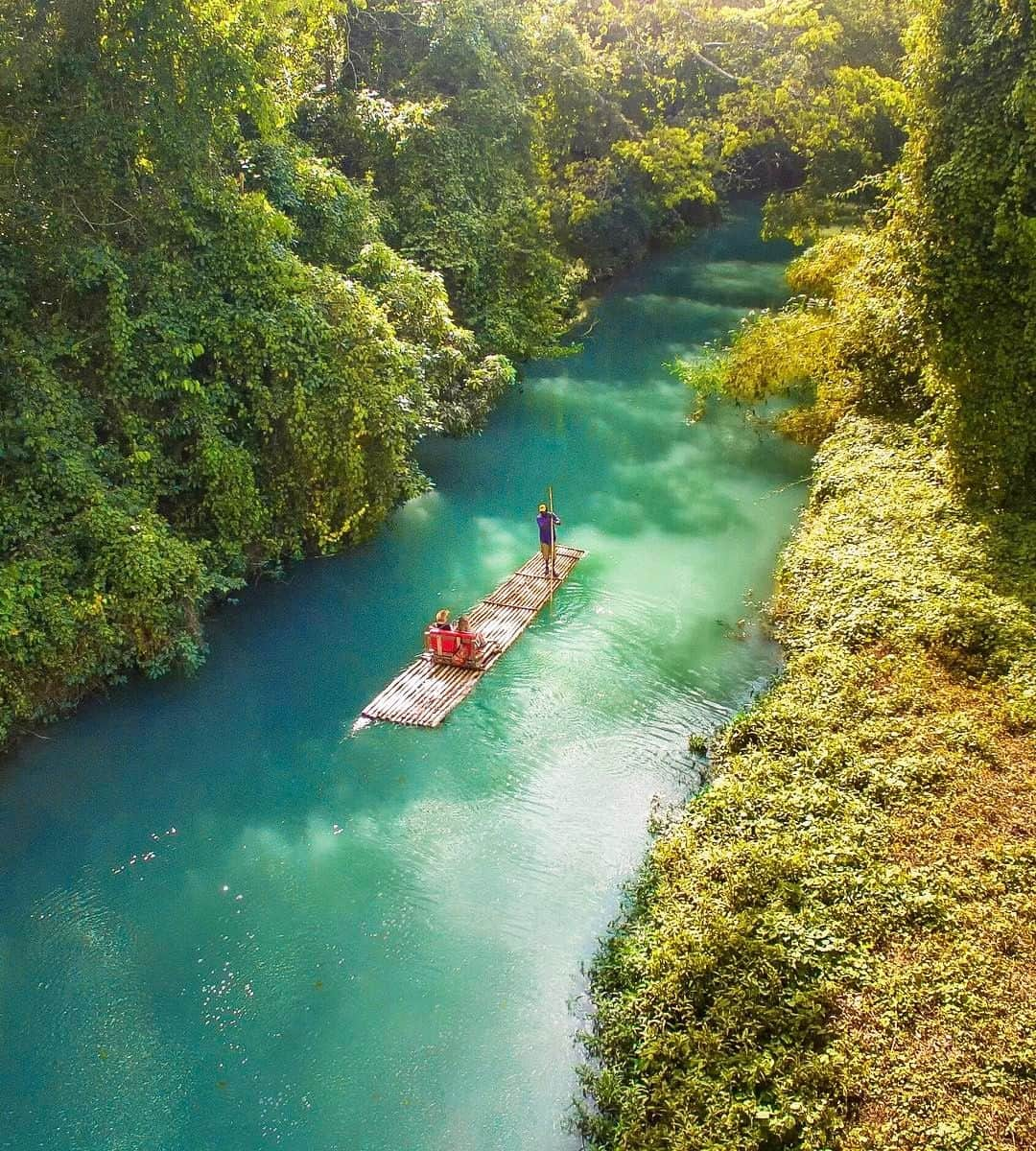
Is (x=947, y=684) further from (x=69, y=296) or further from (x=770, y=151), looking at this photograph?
(x=770, y=151)

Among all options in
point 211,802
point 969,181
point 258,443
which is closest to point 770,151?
point 969,181

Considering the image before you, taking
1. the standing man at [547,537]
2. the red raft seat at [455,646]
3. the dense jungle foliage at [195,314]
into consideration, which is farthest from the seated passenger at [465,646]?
the dense jungle foliage at [195,314]

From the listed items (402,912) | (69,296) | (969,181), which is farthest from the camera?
(69,296)

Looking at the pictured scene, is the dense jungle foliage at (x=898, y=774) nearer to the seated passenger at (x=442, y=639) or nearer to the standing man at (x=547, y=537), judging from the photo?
the standing man at (x=547, y=537)

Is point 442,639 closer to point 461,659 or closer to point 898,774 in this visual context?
point 461,659

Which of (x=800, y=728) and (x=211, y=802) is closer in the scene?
(x=800, y=728)

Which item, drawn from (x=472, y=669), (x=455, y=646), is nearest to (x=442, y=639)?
(x=455, y=646)
